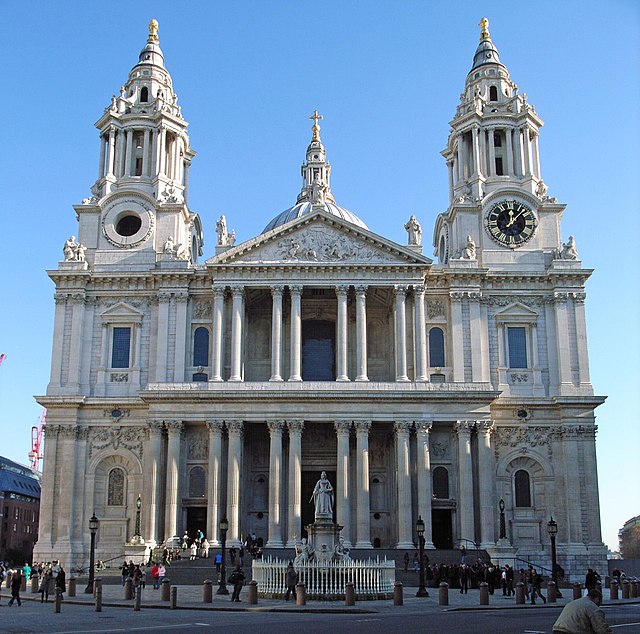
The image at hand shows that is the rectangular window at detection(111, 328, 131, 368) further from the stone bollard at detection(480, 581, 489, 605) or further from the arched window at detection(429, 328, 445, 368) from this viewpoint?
the stone bollard at detection(480, 581, 489, 605)

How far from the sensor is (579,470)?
182 feet

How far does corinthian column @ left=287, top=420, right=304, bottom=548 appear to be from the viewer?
171 feet

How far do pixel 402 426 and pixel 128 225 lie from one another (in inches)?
913

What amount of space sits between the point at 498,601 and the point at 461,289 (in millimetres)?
25327

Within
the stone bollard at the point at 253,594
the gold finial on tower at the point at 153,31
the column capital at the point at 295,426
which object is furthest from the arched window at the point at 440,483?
the gold finial on tower at the point at 153,31

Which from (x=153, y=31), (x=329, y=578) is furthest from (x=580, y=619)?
(x=153, y=31)

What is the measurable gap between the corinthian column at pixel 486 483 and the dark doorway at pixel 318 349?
11.2 meters

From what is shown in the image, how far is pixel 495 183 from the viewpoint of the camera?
2475 inches

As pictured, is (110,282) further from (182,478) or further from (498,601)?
(498,601)

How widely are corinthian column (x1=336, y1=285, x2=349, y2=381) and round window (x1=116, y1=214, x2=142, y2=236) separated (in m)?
15.0

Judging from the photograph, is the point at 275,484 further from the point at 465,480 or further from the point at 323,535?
the point at 323,535

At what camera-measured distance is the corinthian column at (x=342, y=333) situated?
55.7 metres

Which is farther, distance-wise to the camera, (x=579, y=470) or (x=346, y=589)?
(x=579, y=470)

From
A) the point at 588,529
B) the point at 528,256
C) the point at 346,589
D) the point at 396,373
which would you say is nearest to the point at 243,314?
the point at 396,373
